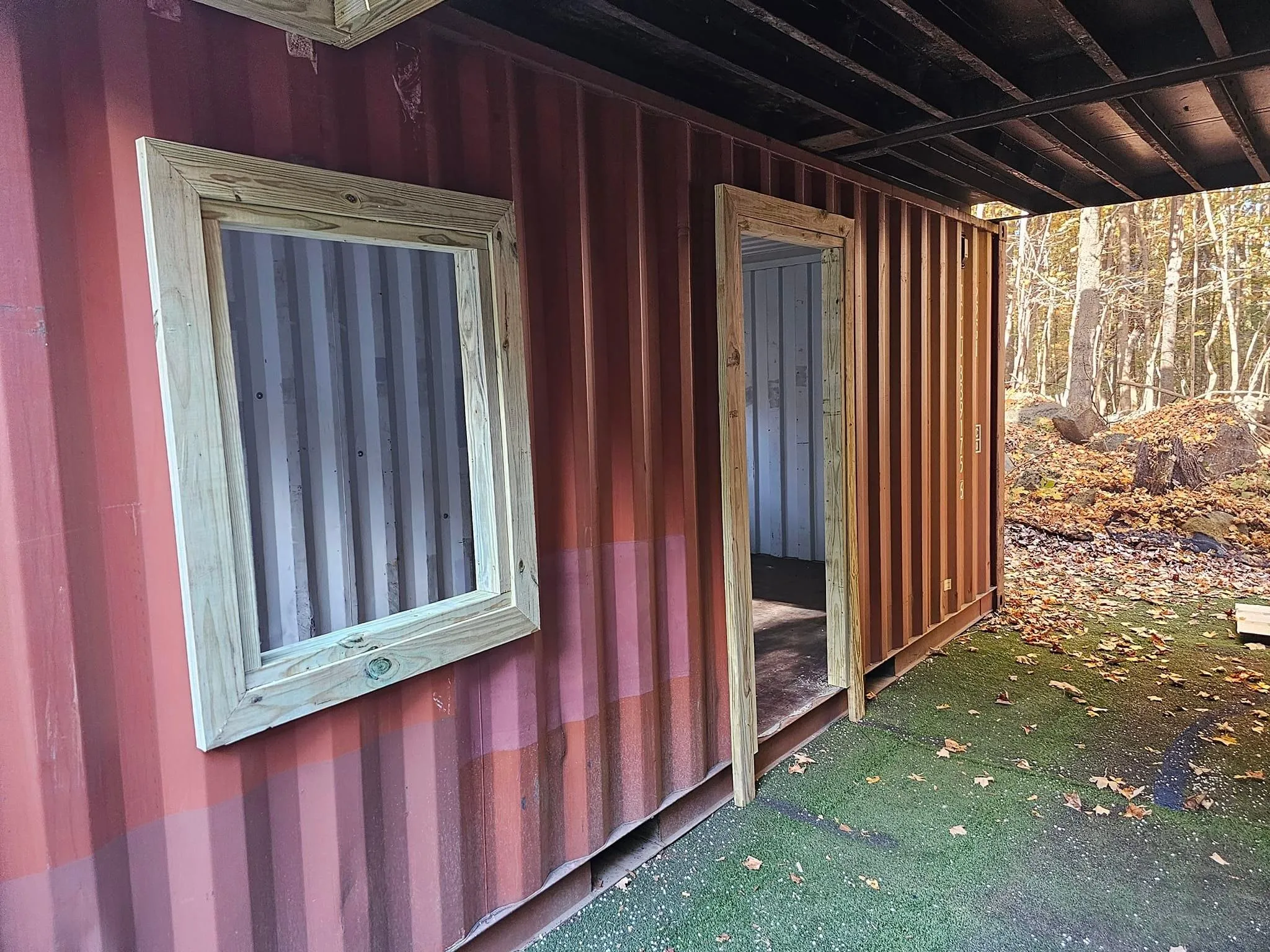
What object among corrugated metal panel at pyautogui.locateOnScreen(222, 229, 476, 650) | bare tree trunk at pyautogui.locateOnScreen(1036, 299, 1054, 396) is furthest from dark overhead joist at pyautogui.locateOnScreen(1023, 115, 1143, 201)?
bare tree trunk at pyautogui.locateOnScreen(1036, 299, 1054, 396)

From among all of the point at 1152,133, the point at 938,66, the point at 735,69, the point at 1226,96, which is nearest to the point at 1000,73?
the point at 938,66

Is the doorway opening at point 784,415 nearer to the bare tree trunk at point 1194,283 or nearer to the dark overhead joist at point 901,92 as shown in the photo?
the dark overhead joist at point 901,92

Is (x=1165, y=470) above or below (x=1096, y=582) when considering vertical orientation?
above

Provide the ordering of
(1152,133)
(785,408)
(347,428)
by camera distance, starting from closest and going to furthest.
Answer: (347,428) → (1152,133) → (785,408)

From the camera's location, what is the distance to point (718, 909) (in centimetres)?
279

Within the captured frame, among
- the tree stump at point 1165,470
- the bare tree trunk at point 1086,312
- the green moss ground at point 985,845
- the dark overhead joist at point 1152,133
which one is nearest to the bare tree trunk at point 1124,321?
the bare tree trunk at point 1086,312

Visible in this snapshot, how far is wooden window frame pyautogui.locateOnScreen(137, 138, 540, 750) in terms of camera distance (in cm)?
173

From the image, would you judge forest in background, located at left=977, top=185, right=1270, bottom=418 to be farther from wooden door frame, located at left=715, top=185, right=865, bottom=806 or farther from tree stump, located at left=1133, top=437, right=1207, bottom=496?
wooden door frame, located at left=715, top=185, right=865, bottom=806

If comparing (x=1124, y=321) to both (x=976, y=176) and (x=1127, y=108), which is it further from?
(x=1127, y=108)

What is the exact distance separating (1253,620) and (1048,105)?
4.35 metres

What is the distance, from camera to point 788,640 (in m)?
5.27

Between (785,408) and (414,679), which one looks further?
(785,408)

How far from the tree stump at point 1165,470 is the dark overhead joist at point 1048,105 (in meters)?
7.38

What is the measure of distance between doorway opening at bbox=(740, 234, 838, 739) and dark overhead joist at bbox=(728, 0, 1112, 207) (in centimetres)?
234
